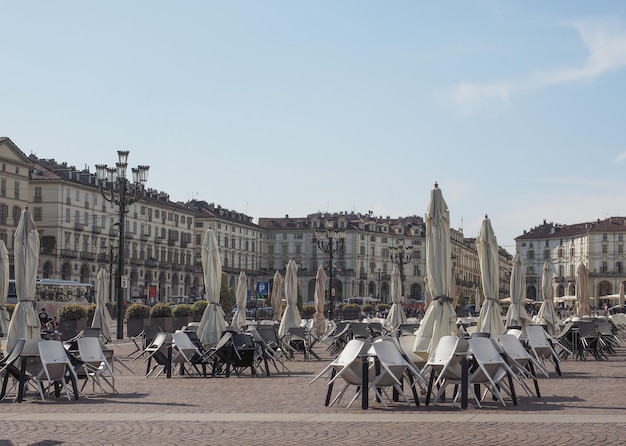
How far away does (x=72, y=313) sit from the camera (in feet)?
131

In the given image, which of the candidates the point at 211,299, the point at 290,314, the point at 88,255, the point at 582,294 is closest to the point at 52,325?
the point at 290,314

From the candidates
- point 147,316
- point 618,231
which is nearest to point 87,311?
point 147,316

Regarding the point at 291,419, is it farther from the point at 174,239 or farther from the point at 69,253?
the point at 174,239

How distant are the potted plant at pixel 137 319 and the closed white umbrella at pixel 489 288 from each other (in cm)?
2177

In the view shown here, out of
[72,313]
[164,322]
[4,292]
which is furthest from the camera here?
[164,322]

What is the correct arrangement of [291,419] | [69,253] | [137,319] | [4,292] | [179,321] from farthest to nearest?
[69,253] < [179,321] < [137,319] < [4,292] < [291,419]

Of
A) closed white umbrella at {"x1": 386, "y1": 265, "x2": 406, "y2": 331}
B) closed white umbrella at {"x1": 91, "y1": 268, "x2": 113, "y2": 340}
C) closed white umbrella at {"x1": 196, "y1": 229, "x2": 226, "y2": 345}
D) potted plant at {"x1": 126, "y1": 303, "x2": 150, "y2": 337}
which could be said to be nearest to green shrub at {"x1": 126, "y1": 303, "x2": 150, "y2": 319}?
potted plant at {"x1": 126, "y1": 303, "x2": 150, "y2": 337}

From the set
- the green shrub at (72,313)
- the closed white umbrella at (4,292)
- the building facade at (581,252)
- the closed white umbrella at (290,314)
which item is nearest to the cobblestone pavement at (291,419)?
the closed white umbrella at (4,292)

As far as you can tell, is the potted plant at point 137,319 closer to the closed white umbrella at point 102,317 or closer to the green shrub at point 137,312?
the green shrub at point 137,312

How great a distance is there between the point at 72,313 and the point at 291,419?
29549 millimetres

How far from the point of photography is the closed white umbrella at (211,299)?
2211cm

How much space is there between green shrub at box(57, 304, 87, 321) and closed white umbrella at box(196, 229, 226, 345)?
17200 mm

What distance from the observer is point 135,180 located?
34.8 metres

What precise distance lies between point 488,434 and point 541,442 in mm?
797
